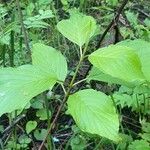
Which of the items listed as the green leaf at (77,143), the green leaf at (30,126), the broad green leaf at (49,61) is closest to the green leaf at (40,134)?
the green leaf at (30,126)

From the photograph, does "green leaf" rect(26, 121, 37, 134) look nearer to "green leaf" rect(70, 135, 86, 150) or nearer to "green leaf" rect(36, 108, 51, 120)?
"green leaf" rect(36, 108, 51, 120)

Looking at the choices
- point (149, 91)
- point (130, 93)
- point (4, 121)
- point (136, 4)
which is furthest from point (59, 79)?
point (136, 4)

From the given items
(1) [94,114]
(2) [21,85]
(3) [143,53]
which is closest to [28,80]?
(2) [21,85]

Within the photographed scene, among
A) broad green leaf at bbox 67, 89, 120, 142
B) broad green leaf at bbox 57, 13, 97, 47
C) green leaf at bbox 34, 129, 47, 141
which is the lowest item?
green leaf at bbox 34, 129, 47, 141

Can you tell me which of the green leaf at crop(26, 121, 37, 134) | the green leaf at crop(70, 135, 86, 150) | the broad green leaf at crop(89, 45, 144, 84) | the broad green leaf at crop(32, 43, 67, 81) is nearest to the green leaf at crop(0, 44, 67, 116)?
the broad green leaf at crop(32, 43, 67, 81)

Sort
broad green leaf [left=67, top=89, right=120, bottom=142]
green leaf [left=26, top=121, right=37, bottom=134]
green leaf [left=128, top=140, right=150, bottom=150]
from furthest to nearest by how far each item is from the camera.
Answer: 1. green leaf [left=26, top=121, right=37, bottom=134]
2. green leaf [left=128, top=140, right=150, bottom=150]
3. broad green leaf [left=67, top=89, right=120, bottom=142]

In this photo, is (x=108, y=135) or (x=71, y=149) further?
(x=71, y=149)

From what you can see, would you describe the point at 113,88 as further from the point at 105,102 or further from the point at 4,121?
the point at 105,102
